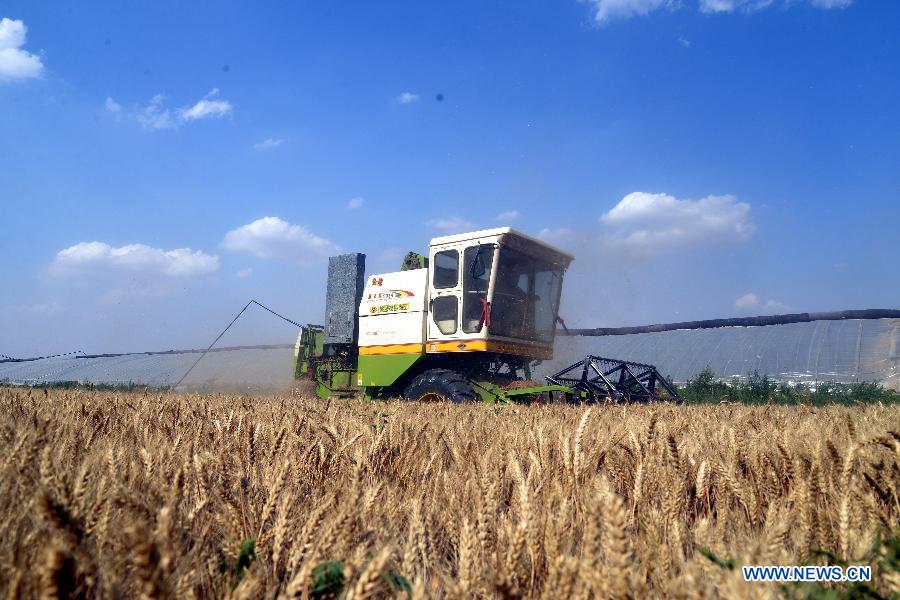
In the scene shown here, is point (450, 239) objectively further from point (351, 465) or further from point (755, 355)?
point (755, 355)

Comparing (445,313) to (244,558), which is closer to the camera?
(244,558)

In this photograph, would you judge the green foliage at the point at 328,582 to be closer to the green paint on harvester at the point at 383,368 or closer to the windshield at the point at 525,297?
the windshield at the point at 525,297

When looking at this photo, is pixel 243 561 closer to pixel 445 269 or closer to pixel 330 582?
pixel 330 582

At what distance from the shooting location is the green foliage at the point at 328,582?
3.47 feet

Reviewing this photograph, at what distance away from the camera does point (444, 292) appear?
8.93 metres

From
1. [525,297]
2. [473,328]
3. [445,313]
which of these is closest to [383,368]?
[445,313]

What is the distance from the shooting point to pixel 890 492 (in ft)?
5.96

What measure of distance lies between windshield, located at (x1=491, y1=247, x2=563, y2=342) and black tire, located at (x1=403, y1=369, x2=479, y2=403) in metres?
0.94

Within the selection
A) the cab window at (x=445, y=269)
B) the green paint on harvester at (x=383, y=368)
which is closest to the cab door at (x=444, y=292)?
the cab window at (x=445, y=269)

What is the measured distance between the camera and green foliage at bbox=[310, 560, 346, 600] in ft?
3.47

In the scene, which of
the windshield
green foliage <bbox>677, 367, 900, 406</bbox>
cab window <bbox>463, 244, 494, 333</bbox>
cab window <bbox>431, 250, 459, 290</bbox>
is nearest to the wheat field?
cab window <bbox>463, 244, 494, 333</bbox>

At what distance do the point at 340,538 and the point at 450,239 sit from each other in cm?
799

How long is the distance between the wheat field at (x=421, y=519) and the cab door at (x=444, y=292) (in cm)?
611

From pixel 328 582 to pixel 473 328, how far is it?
298 inches
